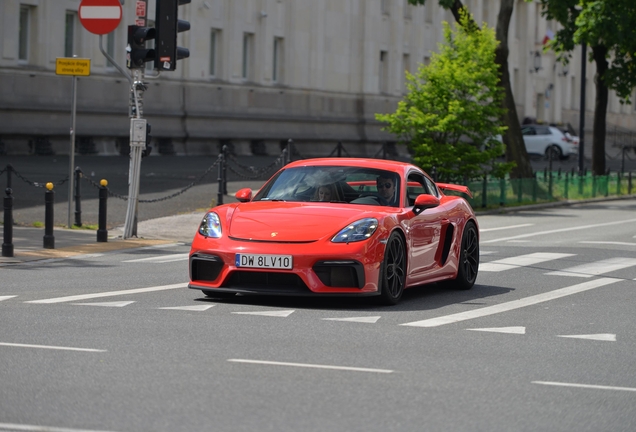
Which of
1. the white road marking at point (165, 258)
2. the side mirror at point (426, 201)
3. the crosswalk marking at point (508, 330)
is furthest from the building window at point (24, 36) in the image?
the crosswalk marking at point (508, 330)

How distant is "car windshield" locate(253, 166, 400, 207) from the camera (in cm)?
1222

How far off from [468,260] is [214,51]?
124 feet

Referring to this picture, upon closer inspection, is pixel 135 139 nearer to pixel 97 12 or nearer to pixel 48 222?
pixel 97 12

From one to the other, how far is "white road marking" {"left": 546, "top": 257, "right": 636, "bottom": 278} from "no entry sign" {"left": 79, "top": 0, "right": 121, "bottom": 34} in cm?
760

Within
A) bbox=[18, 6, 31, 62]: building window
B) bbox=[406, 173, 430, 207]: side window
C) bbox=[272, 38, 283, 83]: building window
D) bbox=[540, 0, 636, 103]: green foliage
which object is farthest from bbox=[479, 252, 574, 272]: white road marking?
bbox=[272, 38, 283, 83]: building window

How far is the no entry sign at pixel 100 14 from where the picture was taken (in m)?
19.0

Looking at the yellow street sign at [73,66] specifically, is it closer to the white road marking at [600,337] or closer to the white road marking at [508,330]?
the white road marking at [508,330]

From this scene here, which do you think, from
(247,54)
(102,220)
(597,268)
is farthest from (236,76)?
(597,268)

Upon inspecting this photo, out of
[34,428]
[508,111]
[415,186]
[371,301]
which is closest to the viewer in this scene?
[34,428]

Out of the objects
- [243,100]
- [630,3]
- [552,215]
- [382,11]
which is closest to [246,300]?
[552,215]

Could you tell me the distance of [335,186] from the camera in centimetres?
1230

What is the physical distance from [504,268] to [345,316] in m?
5.92

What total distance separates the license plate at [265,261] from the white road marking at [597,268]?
5440 mm

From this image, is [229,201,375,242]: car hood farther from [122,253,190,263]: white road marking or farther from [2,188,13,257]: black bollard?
[2,188,13,257]: black bollard
